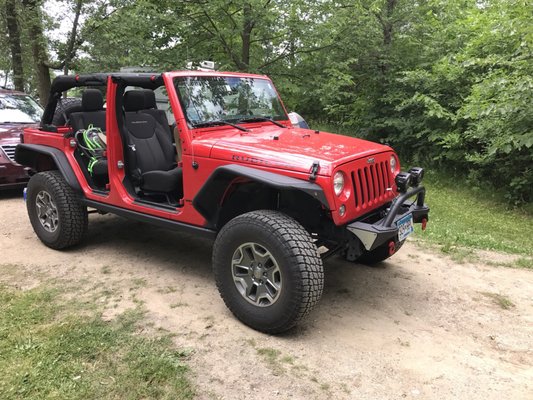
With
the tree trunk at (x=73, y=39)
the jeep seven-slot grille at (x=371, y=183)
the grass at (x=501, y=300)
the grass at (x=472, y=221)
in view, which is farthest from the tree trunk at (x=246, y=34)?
the tree trunk at (x=73, y=39)

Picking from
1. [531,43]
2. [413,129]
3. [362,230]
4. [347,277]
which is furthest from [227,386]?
[413,129]

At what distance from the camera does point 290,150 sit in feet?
11.5

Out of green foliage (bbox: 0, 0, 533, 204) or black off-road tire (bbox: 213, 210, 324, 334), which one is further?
green foliage (bbox: 0, 0, 533, 204)

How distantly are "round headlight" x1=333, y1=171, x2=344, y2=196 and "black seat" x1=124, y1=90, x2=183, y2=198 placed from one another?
167 cm

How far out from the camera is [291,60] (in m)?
9.61

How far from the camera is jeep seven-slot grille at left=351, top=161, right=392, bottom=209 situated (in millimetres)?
3407

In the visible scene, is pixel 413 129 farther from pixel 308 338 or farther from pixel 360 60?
pixel 308 338

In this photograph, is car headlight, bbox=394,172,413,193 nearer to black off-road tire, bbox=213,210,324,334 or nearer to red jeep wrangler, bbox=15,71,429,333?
red jeep wrangler, bbox=15,71,429,333

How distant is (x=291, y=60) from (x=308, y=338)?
7.41 metres

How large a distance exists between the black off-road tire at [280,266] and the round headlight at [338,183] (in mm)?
363

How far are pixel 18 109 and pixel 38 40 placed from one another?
6.06m

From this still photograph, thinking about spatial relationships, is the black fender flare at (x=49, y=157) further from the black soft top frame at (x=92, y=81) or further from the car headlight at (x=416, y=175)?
the car headlight at (x=416, y=175)

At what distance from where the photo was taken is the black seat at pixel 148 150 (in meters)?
4.37

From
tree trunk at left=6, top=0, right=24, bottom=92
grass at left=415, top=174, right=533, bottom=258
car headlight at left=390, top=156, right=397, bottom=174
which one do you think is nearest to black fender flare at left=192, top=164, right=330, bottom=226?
car headlight at left=390, top=156, right=397, bottom=174
